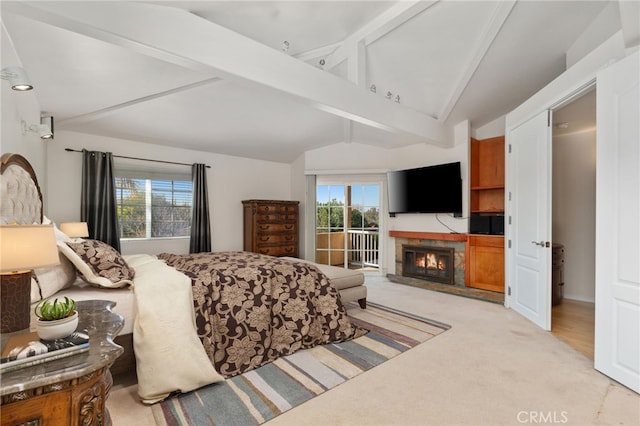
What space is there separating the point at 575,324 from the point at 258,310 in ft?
11.0

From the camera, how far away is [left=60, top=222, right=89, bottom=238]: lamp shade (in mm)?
3736

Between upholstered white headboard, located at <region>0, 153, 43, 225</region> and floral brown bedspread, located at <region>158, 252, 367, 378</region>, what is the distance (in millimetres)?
1150

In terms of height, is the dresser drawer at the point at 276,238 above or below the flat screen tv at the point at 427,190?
below

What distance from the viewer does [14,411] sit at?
35.2 inches

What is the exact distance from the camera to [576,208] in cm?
431

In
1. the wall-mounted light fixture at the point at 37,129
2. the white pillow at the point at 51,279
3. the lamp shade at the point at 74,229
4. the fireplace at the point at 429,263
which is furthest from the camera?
the fireplace at the point at 429,263

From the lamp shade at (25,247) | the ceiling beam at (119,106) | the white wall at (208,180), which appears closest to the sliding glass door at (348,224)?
the white wall at (208,180)

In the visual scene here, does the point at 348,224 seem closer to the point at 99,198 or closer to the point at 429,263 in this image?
the point at 429,263

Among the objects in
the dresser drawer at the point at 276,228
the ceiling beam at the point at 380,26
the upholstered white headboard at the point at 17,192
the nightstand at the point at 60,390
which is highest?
Result: the ceiling beam at the point at 380,26

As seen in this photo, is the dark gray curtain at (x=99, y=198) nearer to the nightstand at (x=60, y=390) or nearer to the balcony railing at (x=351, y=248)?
the balcony railing at (x=351, y=248)

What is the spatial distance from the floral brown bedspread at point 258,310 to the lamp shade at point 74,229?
158cm

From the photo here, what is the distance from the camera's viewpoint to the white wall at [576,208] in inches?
164

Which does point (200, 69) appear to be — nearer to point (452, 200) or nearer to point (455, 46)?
point (455, 46)

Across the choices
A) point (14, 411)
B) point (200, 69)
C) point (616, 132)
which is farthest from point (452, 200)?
point (14, 411)
